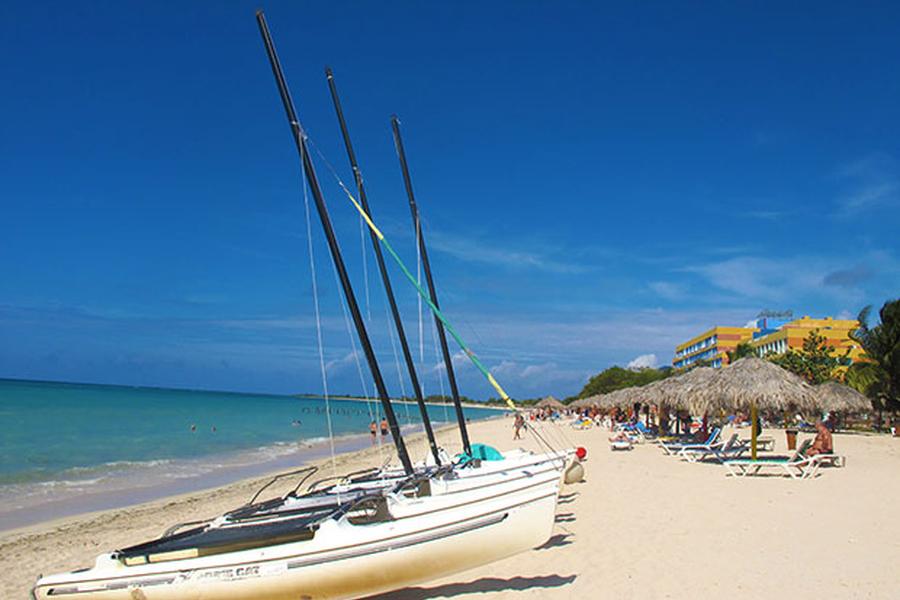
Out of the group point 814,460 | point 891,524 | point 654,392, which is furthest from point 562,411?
point 891,524

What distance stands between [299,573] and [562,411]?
207 ft

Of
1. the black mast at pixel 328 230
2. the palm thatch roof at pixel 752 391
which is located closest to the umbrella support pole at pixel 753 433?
the palm thatch roof at pixel 752 391

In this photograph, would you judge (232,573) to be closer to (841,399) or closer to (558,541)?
(558,541)

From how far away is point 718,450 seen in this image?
18016mm

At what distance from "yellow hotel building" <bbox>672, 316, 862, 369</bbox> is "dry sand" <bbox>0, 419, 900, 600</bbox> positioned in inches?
1469

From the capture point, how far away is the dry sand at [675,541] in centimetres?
647

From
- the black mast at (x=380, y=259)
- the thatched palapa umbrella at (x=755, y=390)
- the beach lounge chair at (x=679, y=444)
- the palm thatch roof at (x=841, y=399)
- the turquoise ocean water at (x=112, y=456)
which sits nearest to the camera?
the black mast at (x=380, y=259)

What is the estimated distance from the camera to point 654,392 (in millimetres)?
23781

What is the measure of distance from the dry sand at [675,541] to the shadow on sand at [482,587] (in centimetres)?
1

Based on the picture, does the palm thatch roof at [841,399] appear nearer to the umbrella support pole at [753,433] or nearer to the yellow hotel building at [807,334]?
the umbrella support pole at [753,433]

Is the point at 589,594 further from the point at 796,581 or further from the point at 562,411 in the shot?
the point at 562,411

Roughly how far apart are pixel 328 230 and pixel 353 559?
444 centimetres

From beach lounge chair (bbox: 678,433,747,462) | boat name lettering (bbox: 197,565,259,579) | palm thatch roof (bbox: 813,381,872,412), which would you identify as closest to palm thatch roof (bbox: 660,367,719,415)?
beach lounge chair (bbox: 678,433,747,462)

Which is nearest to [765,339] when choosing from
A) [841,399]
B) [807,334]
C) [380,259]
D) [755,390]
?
[807,334]
